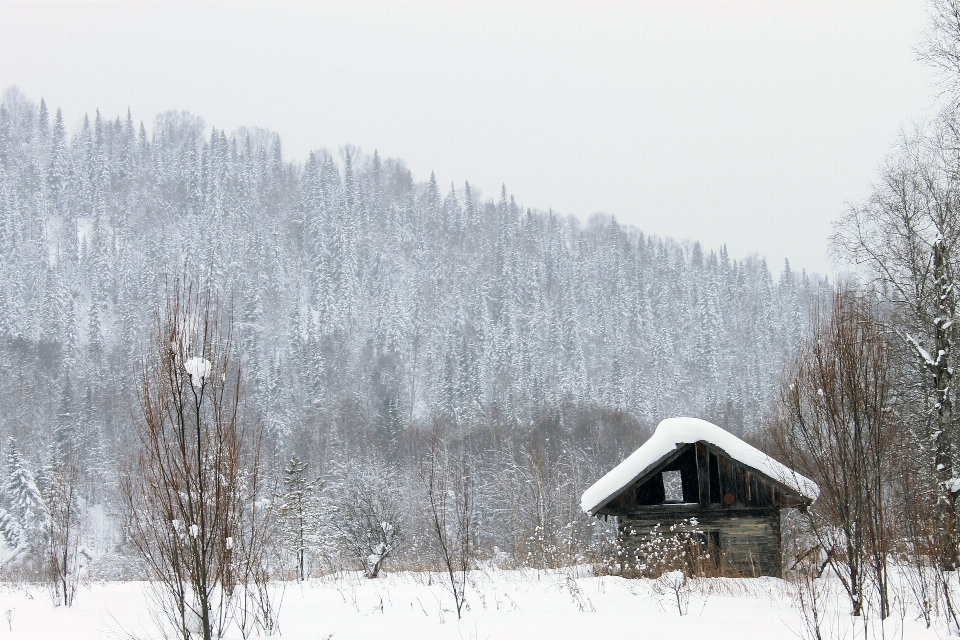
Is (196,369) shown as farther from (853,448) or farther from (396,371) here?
(396,371)

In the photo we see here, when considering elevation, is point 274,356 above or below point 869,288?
above

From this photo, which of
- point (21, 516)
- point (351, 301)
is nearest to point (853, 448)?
point (21, 516)

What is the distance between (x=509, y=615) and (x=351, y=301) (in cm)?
12251

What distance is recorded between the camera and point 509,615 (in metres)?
9.77

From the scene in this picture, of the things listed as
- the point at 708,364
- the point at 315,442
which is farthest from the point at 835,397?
the point at 708,364

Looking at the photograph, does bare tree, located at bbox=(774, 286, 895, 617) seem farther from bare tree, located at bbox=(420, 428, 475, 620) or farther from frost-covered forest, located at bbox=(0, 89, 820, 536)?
frost-covered forest, located at bbox=(0, 89, 820, 536)

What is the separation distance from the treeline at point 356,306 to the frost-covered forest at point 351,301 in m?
0.48

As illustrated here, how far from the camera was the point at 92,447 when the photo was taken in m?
83.2

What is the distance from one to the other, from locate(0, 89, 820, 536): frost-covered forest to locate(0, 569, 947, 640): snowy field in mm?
54744

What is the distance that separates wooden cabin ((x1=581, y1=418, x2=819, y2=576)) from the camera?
17.9m

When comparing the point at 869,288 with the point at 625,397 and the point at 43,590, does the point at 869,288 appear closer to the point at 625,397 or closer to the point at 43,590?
the point at 43,590

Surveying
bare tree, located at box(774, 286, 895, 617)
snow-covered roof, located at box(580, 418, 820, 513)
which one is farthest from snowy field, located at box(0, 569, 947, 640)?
snow-covered roof, located at box(580, 418, 820, 513)

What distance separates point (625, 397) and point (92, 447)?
210ft

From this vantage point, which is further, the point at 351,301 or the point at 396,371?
the point at 351,301
